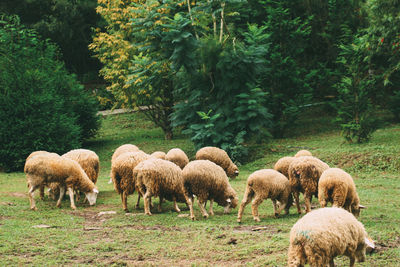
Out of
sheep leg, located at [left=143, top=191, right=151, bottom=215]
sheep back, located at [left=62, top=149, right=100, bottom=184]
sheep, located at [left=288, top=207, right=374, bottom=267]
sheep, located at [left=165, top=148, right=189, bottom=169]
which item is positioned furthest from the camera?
sheep, located at [left=165, top=148, right=189, bottom=169]

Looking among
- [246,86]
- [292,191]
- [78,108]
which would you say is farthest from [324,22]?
[292,191]

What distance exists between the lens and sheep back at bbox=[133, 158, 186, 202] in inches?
399

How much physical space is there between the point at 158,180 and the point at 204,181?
104 cm

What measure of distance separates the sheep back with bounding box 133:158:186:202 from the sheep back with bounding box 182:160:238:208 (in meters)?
0.30

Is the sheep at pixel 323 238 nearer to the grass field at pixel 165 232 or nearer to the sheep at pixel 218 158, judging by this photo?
the grass field at pixel 165 232

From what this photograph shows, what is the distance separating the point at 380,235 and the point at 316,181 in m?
2.13

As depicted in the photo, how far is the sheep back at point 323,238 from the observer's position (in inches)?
211

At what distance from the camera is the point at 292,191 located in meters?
9.82

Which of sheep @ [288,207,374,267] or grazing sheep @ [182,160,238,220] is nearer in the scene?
sheep @ [288,207,374,267]

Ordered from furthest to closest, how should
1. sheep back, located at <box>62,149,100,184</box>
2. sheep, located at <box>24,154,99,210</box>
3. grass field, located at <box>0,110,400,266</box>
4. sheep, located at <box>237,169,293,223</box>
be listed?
sheep back, located at <box>62,149,100,184</box> < sheep, located at <box>24,154,99,210</box> < sheep, located at <box>237,169,293,223</box> < grass field, located at <box>0,110,400,266</box>

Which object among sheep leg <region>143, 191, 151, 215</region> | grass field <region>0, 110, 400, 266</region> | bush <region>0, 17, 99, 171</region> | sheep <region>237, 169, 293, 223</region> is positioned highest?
bush <region>0, 17, 99, 171</region>

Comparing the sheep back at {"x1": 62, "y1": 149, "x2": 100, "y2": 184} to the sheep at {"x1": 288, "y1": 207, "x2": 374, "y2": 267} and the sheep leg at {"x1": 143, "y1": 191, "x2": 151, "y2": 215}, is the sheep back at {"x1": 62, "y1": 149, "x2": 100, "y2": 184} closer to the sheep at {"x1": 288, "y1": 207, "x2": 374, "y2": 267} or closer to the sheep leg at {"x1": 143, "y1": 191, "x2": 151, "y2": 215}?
the sheep leg at {"x1": 143, "y1": 191, "x2": 151, "y2": 215}

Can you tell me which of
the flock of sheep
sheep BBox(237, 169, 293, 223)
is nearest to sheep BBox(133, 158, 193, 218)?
the flock of sheep

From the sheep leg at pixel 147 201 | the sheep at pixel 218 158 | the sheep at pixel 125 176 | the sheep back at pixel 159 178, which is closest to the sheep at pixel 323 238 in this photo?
the sheep back at pixel 159 178
